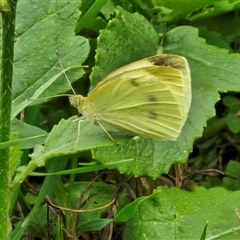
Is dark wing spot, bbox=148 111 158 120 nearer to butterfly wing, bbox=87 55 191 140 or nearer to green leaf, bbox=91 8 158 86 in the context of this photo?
butterfly wing, bbox=87 55 191 140

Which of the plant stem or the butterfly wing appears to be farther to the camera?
the butterfly wing

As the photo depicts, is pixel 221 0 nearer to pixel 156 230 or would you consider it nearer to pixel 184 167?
pixel 184 167

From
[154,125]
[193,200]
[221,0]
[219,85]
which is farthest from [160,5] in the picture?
[193,200]

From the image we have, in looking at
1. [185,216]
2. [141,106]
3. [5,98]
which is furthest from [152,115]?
[5,98]

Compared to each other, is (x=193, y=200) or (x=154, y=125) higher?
(x=154, y=125)

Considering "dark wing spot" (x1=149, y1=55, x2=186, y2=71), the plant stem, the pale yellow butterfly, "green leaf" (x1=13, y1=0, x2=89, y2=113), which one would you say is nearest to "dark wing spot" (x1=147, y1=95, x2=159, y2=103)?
the pale yellow butterfly

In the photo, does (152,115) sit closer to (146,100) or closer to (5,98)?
(146,100)

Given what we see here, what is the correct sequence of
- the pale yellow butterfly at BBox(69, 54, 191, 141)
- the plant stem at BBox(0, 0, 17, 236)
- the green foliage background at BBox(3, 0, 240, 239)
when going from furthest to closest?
the pale yellow butterfly at BBox(69, 54, 191, 141) → the green foliage background at BBox(3, 0, 240, 239) → the plant stem at BBox(0, 0, 17, 236)
